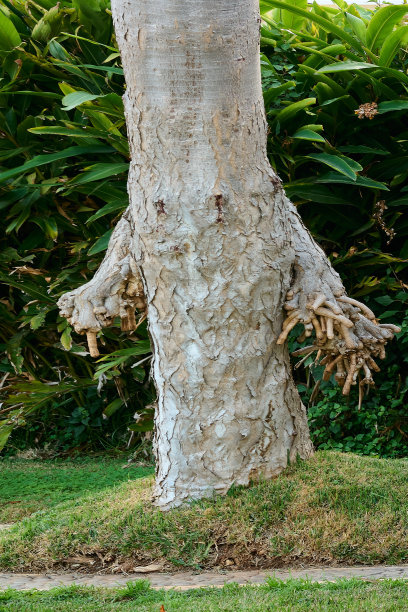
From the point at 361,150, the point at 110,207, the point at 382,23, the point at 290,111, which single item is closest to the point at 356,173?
the point at 361,150

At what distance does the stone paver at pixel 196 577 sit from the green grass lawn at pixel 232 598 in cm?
14

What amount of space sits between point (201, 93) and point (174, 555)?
211 cm

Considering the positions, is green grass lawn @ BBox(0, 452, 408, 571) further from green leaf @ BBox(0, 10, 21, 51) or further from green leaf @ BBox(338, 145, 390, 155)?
green leaf @ BBox(0, 10, 21, 51)

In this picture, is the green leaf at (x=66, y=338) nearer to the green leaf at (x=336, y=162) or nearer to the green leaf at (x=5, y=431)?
the green leaf at (x=5, y=431)

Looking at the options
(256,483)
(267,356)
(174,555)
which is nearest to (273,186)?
(267,356)

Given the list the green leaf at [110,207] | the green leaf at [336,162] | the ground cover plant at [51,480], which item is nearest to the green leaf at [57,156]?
the green leaf at [110,207]

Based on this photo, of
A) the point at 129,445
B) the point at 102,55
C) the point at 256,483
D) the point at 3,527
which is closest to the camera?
the point at 256,483

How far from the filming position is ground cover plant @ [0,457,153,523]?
15.7ft

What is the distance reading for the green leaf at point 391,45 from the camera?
4.90m

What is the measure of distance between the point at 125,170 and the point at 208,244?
1831 mm

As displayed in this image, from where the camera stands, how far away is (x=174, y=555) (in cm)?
346

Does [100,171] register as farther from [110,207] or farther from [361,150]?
[361,150]

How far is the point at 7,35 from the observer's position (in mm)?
5383

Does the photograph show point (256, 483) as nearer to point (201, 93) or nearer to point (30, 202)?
point (201, 93)
